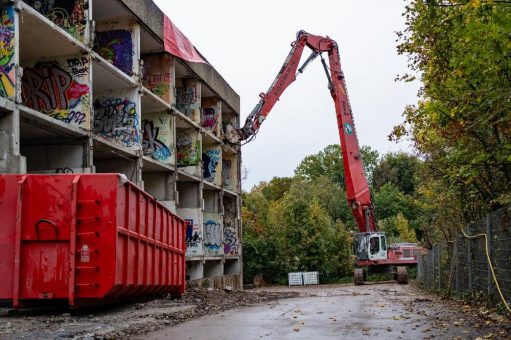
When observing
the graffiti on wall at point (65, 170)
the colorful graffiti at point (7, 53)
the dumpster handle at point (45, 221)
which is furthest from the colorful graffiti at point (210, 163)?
the dumpster handle at point (45, 221)

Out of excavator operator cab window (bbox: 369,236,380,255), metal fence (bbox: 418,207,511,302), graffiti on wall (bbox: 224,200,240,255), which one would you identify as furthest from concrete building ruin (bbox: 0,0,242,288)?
metal fence (bbox: 418,207,511,302)

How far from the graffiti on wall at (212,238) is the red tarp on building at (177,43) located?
882cm

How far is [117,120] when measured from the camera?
19.8m

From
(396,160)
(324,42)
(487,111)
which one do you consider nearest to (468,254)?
(487,111)

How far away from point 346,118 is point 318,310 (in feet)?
56.1

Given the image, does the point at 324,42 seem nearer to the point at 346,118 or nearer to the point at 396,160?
the point at 346,118

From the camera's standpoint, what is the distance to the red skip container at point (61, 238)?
33.0 ft

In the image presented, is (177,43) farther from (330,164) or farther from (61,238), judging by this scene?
(330,164)

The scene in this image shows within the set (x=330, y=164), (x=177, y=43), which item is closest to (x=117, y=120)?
(x=177, y=43)

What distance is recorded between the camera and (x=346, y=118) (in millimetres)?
28812

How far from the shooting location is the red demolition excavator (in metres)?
28.0

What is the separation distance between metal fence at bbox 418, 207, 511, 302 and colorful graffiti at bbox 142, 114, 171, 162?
11065 millimetres

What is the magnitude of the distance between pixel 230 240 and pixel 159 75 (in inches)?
480

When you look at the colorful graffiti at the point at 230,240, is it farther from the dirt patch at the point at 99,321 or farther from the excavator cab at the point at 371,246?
the dirt patch at the point at 99,321
